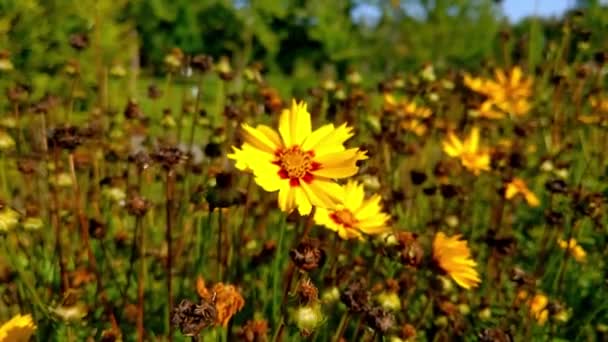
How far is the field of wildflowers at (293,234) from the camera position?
1.20 m

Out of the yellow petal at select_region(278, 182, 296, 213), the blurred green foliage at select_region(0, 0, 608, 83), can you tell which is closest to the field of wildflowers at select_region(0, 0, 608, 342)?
the yellow petal at select_region(278, 182, 296, 213)

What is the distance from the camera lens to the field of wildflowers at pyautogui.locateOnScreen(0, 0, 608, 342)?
47.4 inches

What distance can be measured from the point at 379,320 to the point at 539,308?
81 centimetres

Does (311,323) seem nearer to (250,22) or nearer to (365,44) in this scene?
(250,22)

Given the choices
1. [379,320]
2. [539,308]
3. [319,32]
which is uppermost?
[319,32]

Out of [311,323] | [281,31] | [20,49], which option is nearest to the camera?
[311,323]

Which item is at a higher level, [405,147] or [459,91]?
[459,91]

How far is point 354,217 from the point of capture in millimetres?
1520

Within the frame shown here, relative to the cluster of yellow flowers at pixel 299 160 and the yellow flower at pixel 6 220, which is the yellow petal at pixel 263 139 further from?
the yellow flower at pixel 6 220

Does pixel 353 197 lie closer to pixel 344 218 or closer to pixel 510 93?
pixel 344 218

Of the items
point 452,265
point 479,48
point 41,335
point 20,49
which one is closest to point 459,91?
point 452,265

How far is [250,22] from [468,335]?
16.1m

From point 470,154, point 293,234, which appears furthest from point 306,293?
point 470,154

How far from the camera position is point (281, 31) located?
1881cm
